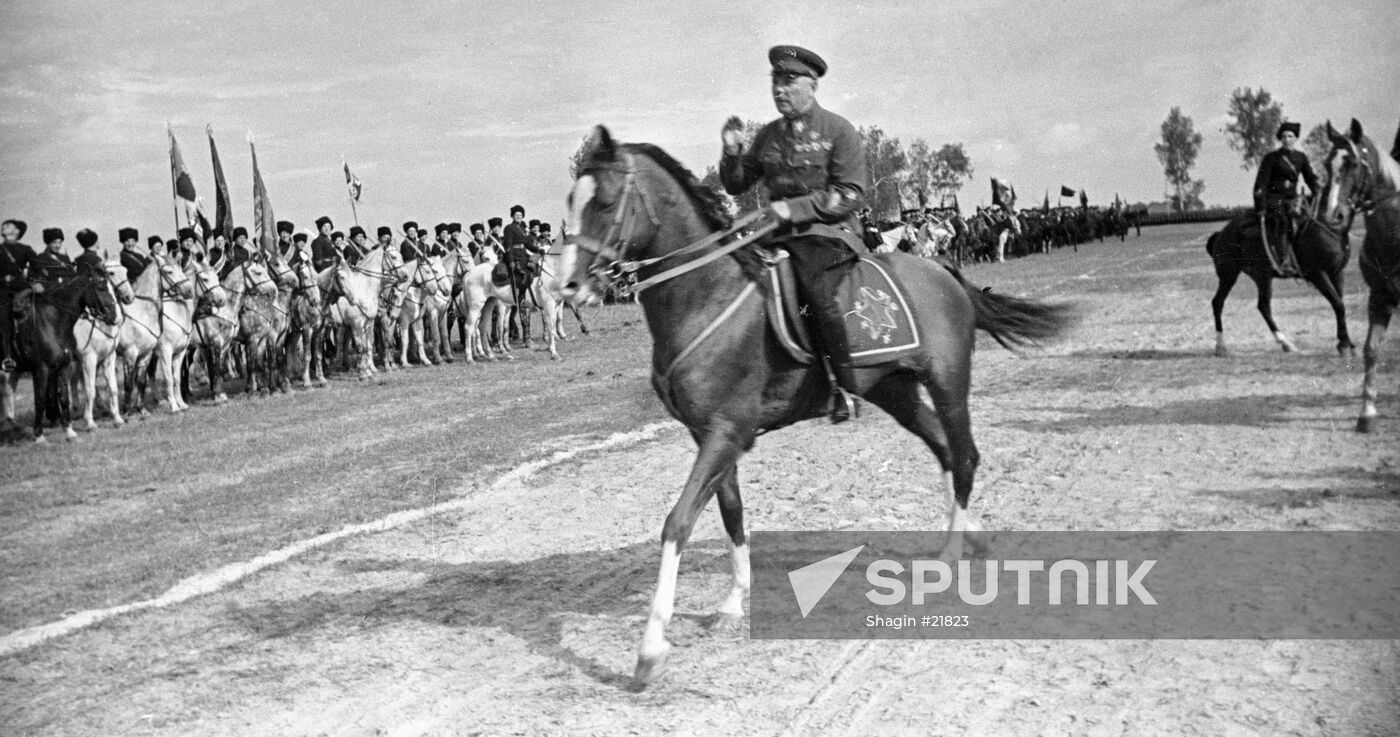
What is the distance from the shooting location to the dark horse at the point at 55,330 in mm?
15031

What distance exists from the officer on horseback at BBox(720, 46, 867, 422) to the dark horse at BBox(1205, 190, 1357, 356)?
29.5 feet

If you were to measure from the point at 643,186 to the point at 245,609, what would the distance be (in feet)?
11.9

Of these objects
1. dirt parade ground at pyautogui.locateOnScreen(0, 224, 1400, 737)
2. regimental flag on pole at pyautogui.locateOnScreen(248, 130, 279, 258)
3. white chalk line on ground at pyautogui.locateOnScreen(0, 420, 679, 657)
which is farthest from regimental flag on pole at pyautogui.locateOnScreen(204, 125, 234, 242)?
white chalk line on ground at pyautogui.locateOnScreen(0, 420, 679, 657)

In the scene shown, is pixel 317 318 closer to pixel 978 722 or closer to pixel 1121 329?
pixel 1121 329

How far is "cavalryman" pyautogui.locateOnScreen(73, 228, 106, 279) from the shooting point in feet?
50.3

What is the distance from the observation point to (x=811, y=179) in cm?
604

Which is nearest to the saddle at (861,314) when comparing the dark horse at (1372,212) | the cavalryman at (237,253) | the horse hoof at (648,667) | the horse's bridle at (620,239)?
the horse's bridle at (620,239)

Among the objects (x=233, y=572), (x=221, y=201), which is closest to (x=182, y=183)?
(x=221, y=201)

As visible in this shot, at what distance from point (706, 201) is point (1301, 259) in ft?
36.2

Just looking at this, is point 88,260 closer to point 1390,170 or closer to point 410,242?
point 410,242

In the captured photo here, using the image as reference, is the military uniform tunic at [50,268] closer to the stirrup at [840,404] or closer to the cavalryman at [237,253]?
the cavalryman at [237,253]

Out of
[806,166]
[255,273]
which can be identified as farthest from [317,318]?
[806,166]

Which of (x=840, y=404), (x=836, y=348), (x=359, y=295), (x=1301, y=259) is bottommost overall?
(x=840, y=404)

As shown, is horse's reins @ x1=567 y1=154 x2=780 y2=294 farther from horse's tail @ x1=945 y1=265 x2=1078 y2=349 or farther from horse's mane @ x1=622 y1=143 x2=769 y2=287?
horse's tail @ x1=945 y1=265 x2=1078 y2=349
